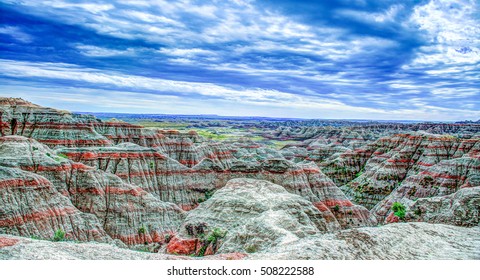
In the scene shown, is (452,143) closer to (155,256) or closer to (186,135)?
(186,135)

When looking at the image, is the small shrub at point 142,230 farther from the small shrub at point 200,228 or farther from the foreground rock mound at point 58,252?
the foreground rock mound at point 58,252

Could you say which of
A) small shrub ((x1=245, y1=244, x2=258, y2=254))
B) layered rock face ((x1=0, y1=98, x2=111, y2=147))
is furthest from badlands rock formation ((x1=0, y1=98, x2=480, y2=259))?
layered rock face ((x1=0, y1=98, x2=111, y2=147))

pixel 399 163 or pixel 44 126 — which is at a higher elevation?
pixel 44 126

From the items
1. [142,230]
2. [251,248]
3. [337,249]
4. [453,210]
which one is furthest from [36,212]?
[453,210]

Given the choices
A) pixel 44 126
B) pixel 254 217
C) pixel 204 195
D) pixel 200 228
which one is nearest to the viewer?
pixel 254 217

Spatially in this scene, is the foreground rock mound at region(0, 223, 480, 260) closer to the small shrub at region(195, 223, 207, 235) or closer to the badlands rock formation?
the badlands rock formation

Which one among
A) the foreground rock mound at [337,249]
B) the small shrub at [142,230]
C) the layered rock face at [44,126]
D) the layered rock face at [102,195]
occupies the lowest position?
the small shrub at [142,230]

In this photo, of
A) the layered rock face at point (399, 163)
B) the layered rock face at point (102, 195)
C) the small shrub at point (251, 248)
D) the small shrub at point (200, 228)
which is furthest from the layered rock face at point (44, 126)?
the small shrub at point (251, 248)

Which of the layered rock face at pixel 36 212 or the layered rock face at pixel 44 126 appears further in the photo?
A: the layered rock face at pixel 44 126

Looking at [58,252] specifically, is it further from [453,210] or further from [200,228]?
[453,210]
